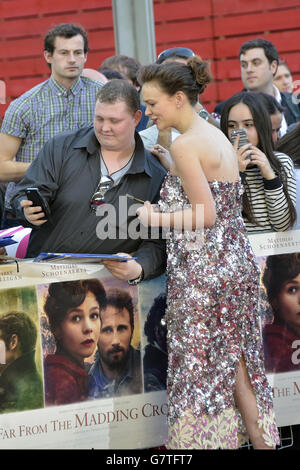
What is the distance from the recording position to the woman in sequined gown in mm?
3039

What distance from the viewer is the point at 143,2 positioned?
19.6 feet

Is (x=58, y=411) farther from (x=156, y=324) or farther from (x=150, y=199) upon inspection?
(x=150, y=199)

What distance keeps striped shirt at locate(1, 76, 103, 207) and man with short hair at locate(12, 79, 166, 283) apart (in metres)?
0.81

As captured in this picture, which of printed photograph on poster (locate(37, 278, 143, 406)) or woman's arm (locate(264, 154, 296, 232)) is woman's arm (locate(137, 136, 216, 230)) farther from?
woman's arm (locate(264, 154, 296, 232))

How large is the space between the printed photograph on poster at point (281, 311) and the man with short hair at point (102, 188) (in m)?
0.54

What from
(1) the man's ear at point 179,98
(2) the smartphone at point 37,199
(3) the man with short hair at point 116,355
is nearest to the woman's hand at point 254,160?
(1) the man's ear at point 179,98

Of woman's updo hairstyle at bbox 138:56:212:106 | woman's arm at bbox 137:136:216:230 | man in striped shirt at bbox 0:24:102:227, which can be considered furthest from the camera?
man in striped shirt at bbox 0:24:102:227

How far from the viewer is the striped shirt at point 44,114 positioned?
4156mm

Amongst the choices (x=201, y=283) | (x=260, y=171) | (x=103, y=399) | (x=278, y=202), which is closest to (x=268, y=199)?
(x=278, y=202)

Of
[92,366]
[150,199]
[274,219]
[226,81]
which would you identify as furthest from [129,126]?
[226,81]

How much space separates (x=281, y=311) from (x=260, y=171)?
646 mm

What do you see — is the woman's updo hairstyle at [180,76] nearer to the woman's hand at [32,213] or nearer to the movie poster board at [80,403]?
the woman's hand at [32,213]

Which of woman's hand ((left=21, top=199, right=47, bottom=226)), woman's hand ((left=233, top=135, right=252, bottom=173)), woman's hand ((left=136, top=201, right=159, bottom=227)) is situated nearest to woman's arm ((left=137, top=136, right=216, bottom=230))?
woman's hand ((left=136, top=201, right=159, bottom=227))

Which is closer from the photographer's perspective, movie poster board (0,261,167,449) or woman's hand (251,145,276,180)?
movie poster board (0,261,167,449)
